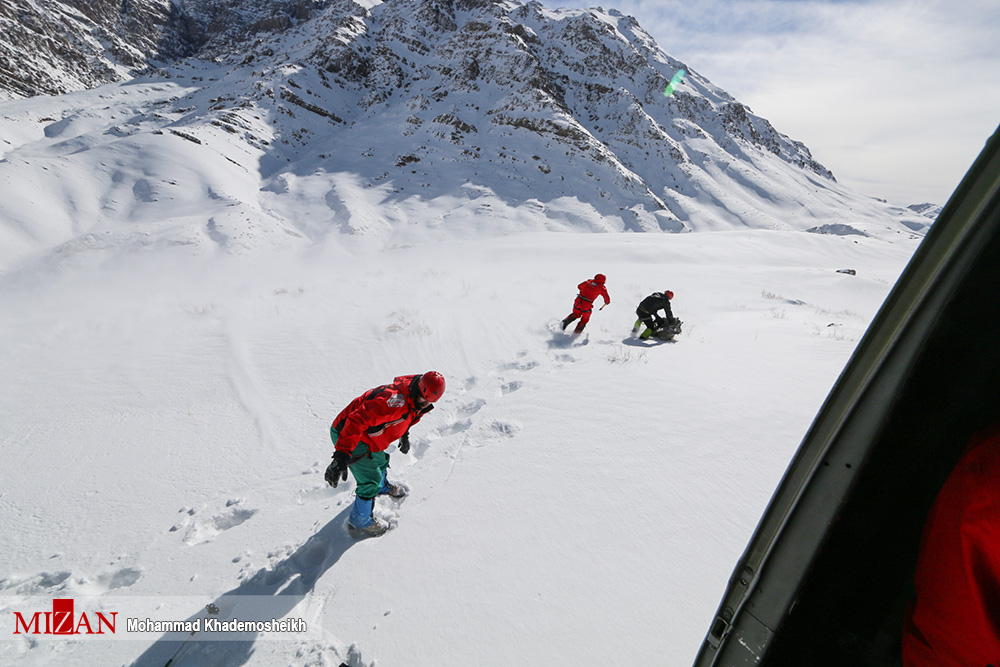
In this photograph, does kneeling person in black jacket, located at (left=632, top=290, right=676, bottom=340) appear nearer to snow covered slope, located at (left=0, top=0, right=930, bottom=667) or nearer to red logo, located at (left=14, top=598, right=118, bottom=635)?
snow covered slope, located at (left=0, top=0, right=930, bottom=667)

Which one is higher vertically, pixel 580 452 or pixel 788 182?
pixel 788 182

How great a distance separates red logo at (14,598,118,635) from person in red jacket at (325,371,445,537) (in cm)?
139

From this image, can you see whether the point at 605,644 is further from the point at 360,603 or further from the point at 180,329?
the point at 180,329

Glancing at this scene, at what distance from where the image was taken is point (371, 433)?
2865 mm

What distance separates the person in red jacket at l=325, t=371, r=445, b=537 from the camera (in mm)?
2773

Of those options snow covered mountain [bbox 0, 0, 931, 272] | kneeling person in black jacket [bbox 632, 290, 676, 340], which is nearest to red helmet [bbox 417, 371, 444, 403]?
kneeling person in black jacket [bbox 632, 290, 676, 340]

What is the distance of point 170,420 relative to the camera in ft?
14.4

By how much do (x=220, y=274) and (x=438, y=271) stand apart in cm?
778

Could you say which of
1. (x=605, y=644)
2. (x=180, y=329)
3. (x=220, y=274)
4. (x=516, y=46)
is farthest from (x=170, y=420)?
(x=516, y=46)

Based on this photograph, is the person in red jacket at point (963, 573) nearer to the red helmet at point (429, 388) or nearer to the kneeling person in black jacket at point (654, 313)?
the red helmet at point (429, 388)

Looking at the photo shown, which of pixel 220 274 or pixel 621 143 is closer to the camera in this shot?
pixel 220 274

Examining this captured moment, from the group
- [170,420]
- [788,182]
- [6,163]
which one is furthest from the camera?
[788,182]

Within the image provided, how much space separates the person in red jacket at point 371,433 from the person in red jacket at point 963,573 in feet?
7.81

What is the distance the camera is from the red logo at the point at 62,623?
2283 mm
